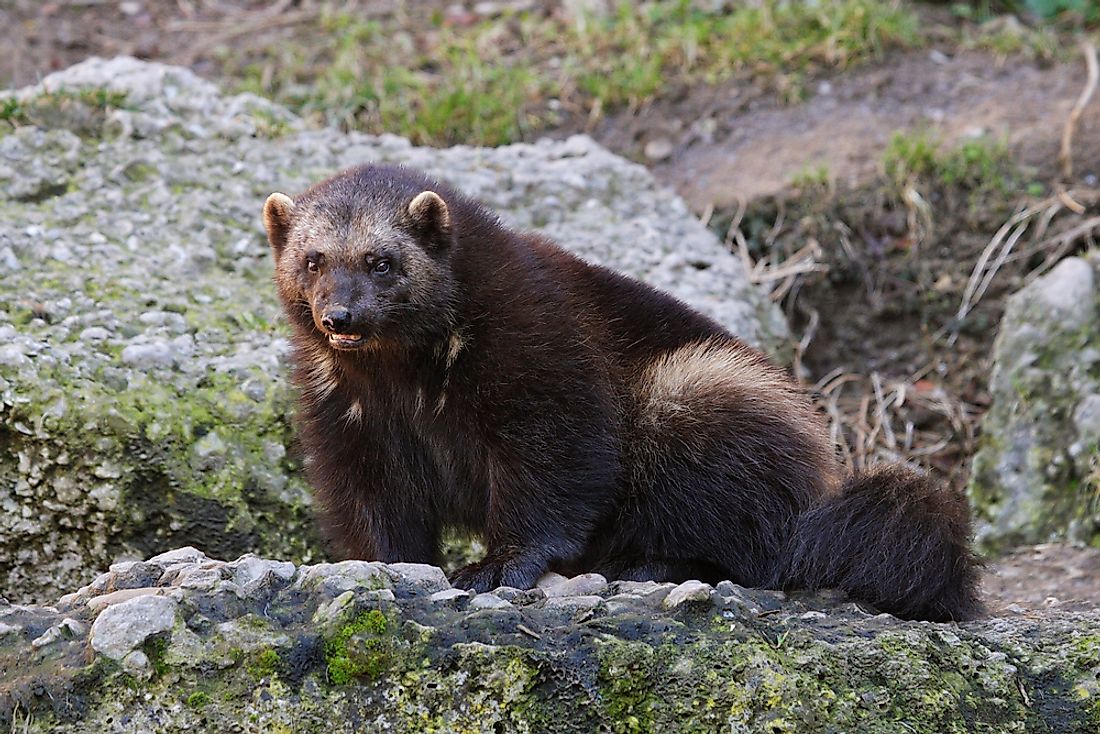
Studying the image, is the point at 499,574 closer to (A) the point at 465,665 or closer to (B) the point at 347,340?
(B) the point at 347,340

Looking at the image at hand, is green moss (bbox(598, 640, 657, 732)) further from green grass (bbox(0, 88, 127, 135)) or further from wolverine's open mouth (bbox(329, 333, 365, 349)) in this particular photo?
green grass (bbox(0, 88, 127, 135))

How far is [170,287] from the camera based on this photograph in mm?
5094

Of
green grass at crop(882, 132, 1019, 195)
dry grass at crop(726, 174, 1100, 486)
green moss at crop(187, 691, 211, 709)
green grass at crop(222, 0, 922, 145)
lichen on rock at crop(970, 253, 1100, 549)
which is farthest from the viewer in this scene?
green grass at crop(222, 0, 922, 145)

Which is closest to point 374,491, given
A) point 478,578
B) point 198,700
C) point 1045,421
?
point 478,578

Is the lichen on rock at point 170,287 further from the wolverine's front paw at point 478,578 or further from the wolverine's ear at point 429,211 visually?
the wolverine's ear at point 429,211

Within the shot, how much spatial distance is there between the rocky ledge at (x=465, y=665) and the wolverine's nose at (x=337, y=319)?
2.51 ft

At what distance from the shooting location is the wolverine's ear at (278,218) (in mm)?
4055

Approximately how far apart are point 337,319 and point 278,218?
580 millimetres

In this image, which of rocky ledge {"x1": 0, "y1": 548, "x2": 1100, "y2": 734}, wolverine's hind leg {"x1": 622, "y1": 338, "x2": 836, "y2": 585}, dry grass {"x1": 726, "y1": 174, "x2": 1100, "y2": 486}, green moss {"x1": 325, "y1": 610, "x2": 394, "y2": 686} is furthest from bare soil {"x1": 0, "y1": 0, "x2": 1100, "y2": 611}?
green moss {"x1": 325, "y1": 610, "x2": 394, "y2": 686}

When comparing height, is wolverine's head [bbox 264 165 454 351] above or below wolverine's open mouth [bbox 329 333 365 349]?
above

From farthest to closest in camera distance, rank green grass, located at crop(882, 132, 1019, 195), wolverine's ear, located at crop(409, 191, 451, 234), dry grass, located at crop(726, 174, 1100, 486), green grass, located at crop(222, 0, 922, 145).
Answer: green grass, located at crop(222, 0, 922, 145), green grass, located at crop(882, 132, 1019, 195), dry grass, located at crop(726, 174, 1100, 486), wolverine's ear, located at crop(409, 191, 451, 234)

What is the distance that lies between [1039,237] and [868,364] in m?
1.05

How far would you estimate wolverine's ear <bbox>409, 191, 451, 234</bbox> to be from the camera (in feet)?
12.8

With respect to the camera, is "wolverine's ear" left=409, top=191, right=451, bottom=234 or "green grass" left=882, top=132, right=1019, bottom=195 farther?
"green grass" left=882, top=132, right=1019, bottom=195
